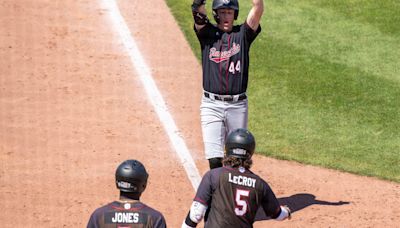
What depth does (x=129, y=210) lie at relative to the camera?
23.9 ft

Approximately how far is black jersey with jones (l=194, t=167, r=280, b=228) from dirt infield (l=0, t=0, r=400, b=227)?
2988 millimetres

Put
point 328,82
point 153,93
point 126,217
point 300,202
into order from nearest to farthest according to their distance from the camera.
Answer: point 126,217 → point 300,202 → point 153,93 → point 328,82

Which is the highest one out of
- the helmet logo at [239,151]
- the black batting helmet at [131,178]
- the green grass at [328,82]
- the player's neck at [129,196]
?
the black batting helmet at [131,178]

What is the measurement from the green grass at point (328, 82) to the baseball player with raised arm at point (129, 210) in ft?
21.1

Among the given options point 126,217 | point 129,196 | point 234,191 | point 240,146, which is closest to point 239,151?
point 240,146

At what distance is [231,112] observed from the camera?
11133 mm

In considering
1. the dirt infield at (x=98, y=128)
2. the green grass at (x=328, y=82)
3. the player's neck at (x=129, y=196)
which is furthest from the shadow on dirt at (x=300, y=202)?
the player's neck at (x=129, y=196)

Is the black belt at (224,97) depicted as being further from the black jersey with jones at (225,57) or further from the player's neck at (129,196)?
the player's neck at (129,196)

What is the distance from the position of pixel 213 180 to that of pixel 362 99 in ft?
25.5

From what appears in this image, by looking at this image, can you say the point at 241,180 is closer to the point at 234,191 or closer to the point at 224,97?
the point at 234,191

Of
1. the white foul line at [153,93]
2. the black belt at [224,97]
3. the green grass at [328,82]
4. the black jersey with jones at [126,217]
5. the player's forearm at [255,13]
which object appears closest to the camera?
the black jersey with jones at [126,217]

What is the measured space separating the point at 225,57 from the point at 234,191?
309 centimetres

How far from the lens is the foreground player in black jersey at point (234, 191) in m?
8.23

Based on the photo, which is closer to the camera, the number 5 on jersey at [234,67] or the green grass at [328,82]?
the number 5 on jersey at [234,67]
